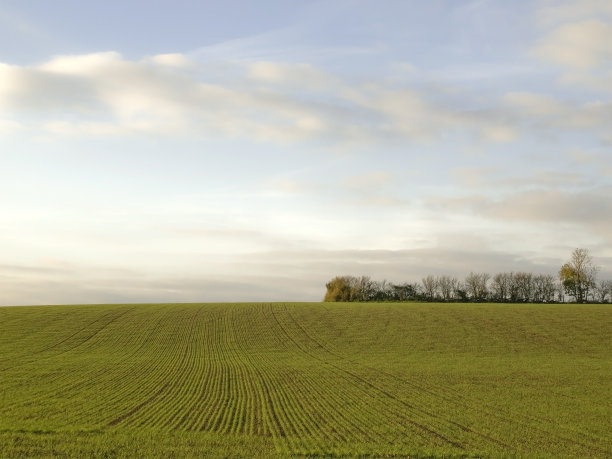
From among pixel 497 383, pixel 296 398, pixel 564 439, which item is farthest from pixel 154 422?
pixel 497 383

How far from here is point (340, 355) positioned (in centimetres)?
4672

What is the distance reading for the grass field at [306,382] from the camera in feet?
62.4

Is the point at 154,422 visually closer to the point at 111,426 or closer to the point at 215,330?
the point at 111,426

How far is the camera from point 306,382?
33156 millimetres

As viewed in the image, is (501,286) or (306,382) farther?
(501,286)

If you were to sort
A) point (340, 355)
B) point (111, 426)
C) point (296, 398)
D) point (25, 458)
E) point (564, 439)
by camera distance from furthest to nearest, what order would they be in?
point (340, 355) → point (296, 398) → point (111, 426) → point (564, 439) → point (25, 458)

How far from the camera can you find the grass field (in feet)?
62.4

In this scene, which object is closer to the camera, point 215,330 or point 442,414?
point 442,414

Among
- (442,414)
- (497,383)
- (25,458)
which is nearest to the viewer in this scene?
(25,458)

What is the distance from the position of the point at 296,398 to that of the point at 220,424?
6.89 m

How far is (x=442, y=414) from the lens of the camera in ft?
78.1

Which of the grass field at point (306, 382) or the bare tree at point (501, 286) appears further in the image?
the bare tree at point (501, 286)

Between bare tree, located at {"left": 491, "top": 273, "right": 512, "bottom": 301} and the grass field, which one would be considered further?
bare tree, located at {"left": 491, "top": 273, "right": 512, "bottom": 301}

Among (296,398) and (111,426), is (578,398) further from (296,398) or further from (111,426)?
(111,426)
